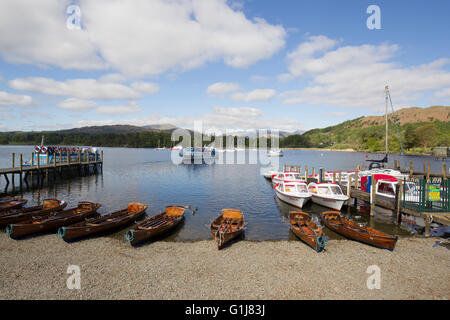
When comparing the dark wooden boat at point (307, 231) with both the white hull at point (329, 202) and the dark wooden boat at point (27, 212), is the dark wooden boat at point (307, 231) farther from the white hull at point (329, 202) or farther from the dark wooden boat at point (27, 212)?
the dark wooden boat at point (27, 212)

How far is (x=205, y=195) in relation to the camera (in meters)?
35.8

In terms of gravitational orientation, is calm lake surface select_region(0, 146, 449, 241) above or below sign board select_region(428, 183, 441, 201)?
below

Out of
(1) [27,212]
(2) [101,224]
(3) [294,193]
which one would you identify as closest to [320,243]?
(3) [294,193]

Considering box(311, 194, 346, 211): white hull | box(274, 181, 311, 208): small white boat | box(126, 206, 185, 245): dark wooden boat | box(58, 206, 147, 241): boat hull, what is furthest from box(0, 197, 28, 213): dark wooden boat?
box(311, 194, 346, 211): white hull

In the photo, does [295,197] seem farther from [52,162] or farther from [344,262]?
[52,162]

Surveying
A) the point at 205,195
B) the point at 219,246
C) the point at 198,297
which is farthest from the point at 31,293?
the point at 205,195

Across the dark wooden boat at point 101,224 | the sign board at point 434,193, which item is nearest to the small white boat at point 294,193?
the sign board at point 434,193

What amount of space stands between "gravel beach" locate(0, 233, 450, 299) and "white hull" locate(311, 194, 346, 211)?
28.4 ft

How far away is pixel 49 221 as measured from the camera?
18.4 meters

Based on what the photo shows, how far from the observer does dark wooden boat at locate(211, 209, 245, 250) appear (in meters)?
16.1

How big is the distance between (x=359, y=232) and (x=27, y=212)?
25.5 m

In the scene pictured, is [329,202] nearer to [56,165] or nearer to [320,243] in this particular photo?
[320,243]

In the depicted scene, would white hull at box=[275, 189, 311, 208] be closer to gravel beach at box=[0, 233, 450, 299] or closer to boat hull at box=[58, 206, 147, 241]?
gravel beach at box=[0, 233, 450, 299]

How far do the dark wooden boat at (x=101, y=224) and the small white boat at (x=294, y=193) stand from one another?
15922 mm
